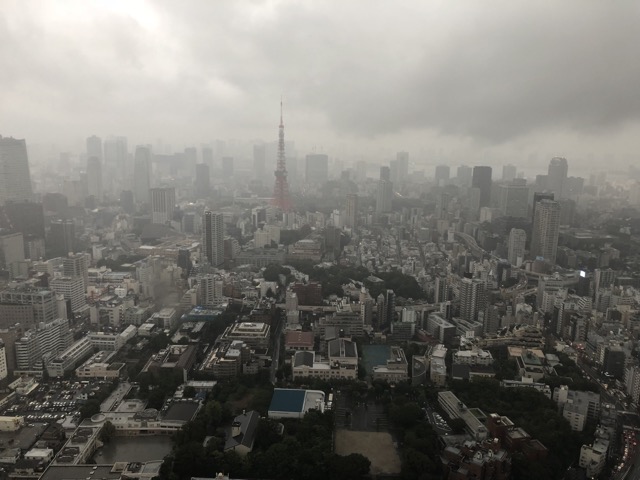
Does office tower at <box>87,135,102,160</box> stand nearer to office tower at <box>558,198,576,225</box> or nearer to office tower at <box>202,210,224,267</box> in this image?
office tower at <box>202,210,224,267</box>

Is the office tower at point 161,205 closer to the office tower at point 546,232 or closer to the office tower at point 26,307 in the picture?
the office tower at point 26,307

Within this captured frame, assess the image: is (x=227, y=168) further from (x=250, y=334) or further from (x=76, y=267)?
(x=250, y=334)

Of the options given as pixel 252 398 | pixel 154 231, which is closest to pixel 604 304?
pixel 252 398

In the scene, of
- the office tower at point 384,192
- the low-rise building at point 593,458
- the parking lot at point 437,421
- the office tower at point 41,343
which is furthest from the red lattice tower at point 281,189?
the low-rise building at point 593,458

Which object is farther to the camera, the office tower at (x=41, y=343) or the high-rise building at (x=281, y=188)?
the high-rise building at (x=281, y=188)

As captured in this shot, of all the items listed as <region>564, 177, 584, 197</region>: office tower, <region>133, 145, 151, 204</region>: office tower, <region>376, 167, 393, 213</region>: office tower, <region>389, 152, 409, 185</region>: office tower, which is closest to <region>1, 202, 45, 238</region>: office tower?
<region>133, 145, 151, 204</region>: office tower
